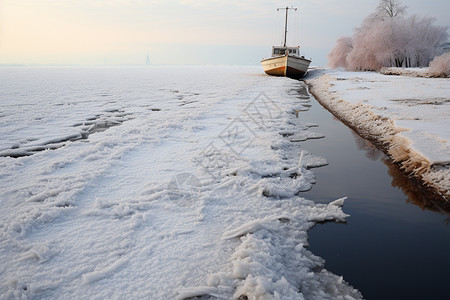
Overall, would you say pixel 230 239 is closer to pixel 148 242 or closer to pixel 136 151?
pixel 148 242

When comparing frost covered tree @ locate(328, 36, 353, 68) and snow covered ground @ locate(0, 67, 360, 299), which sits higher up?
frost covered tree @ locate(328, 36, 353, 68)

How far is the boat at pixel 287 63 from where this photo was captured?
24.9 metres

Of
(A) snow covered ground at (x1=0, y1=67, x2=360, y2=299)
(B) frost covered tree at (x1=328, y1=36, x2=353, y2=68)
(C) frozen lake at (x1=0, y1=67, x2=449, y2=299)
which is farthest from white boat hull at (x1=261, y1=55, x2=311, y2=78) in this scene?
(C) frozen lake at (x1=0, y1=67, x2=449, y2=299)

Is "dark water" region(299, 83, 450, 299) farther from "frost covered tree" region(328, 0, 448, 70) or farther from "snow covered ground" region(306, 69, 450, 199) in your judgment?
"frost covered tree" region(328, 0, 448, 70)

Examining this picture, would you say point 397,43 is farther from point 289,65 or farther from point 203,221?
point 203,221

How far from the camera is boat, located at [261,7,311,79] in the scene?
81.7 ft

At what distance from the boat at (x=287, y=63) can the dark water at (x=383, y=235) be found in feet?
71.6

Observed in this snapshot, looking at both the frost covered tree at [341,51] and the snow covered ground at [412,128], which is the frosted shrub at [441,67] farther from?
the frost covered tree at [341,51]

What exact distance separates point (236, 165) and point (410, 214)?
2.61 m

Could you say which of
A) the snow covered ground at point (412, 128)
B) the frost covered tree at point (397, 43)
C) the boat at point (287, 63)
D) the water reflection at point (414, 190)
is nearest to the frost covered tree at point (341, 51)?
the frost covered tree at point (397, 43)

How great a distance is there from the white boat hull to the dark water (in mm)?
21755

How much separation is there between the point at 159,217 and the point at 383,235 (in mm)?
2534

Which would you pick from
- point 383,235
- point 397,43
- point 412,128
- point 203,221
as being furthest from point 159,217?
point 397,43

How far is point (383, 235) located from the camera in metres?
2.96
